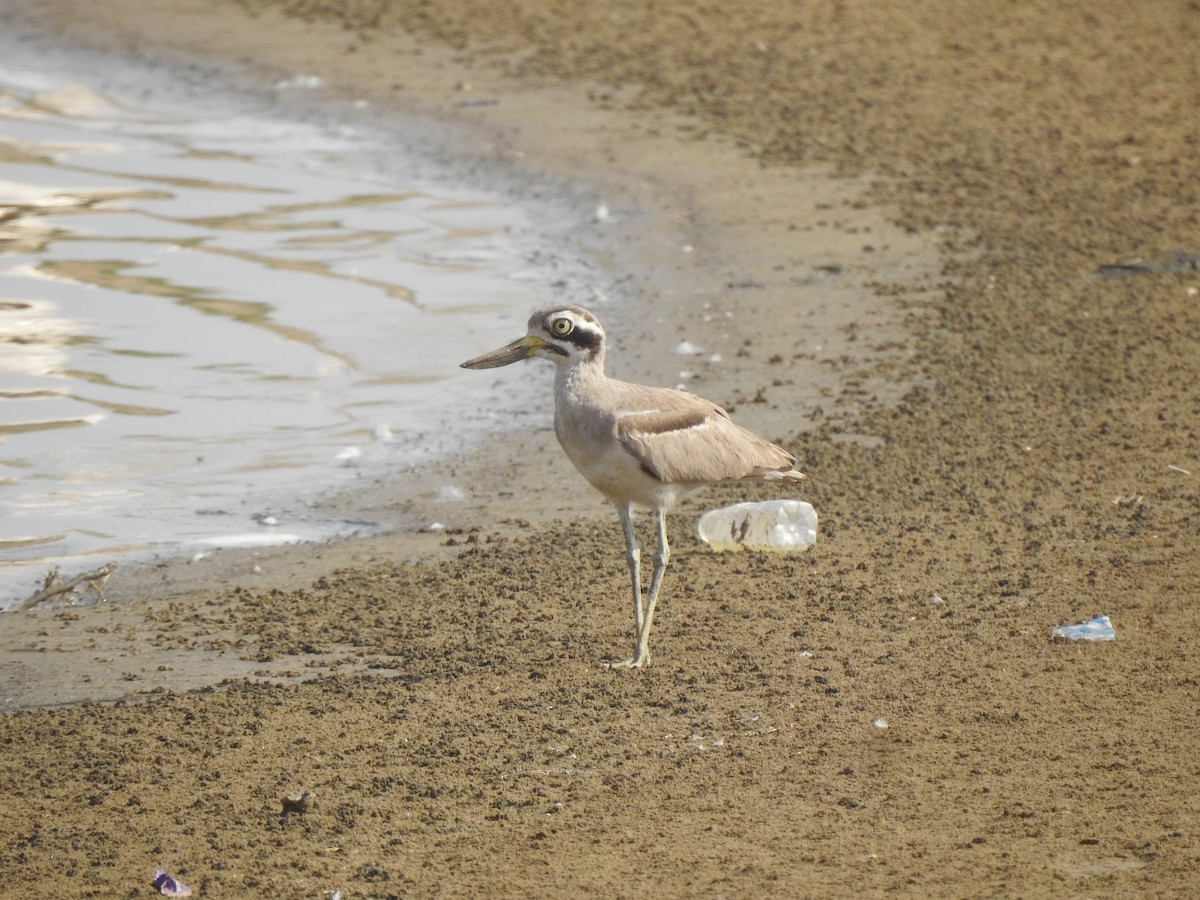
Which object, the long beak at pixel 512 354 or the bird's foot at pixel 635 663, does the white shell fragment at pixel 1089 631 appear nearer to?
the bird's foot at pixel 635 663

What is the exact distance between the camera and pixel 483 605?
6914 mm

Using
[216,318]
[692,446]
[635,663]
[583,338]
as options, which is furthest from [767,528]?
[216,318]

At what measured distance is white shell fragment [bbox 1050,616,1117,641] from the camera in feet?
20.9

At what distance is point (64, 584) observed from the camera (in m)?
7.05

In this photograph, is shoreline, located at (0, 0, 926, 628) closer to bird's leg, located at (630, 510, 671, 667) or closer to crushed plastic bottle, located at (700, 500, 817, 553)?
crushed plastic bottle, located at (700, 500, 817, 553)

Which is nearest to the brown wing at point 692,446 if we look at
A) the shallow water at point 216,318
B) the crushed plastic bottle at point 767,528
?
the crushed plastic bottle at point 767,528

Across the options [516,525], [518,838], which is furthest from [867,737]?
[516,525]

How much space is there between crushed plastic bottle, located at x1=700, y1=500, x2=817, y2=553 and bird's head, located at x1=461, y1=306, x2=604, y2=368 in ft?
4.51

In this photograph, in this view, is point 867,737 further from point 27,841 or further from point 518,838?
point 27,841

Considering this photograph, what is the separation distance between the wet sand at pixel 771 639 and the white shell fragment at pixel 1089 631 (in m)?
0.05

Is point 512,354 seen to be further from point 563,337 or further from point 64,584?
point 64,584

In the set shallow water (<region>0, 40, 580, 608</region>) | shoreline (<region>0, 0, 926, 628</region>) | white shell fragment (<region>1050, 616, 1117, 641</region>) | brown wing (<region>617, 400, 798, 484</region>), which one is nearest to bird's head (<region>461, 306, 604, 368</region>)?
brown wing (<region>617, 400, 798, 484</region>)

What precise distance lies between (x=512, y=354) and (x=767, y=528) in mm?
1592

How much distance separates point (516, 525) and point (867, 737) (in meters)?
2.62
